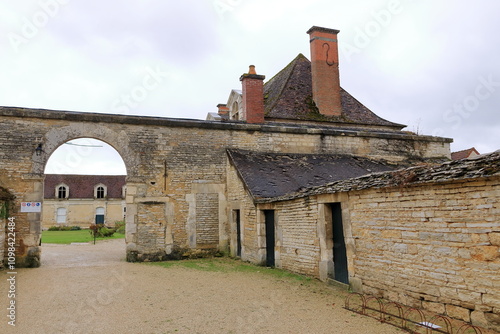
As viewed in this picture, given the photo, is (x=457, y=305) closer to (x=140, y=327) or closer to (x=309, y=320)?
(x=309, y=320)

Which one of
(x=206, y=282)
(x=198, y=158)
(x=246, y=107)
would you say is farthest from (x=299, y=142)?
(x=206, y=282)

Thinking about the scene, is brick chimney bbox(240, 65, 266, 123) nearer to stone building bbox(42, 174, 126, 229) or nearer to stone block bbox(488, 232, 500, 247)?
stone block bbox(488, 232, 500, 247)

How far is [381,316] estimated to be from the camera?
515 centimetres

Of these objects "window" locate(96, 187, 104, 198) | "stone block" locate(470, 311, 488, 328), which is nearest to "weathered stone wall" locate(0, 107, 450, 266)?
"stone block" locate(470, 311, 488, 328)

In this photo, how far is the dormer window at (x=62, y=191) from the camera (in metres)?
35.2

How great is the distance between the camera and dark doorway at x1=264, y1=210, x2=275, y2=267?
32.4ft

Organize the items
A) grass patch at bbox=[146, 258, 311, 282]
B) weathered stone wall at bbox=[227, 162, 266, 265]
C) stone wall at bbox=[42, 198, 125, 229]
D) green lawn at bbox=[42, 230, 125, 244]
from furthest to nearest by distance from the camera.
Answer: stone wall at bbox=[42, 198, 125, 229], green lawn at bbox=[42, 230, 125, 244], weathered stone wall at bbox=[227, 162, 266, 265], grass patch at bbox=[146, 258, 311, 282]

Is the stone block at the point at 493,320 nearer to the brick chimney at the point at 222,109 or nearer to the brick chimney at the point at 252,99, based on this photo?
the brick chimney at the point at 252,99

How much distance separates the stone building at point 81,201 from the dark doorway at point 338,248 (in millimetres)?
31830

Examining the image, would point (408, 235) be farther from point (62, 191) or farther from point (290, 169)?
point (62, 191)

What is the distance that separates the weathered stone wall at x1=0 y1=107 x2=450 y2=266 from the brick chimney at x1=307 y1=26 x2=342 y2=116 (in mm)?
6031

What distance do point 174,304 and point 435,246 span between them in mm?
4171

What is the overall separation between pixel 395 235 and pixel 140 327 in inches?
156

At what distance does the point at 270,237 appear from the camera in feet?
32.7
